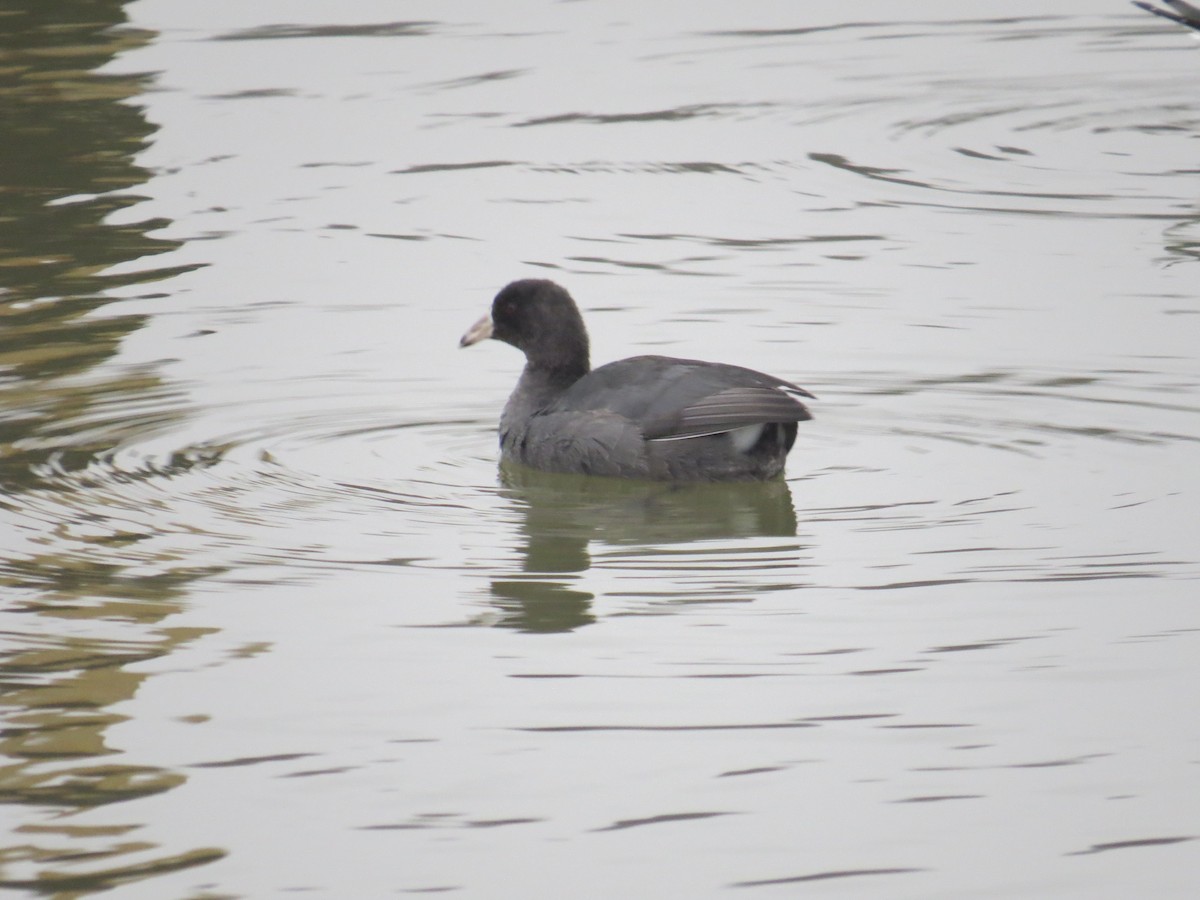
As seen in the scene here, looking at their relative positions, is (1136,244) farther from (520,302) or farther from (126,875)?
(126,875)

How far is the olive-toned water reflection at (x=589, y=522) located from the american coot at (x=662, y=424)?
9cm

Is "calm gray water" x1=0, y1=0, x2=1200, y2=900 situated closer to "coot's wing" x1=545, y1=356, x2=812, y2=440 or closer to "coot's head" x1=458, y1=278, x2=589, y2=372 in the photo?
"coot's wing" x1=545, y1=356, x2=812, y2=440

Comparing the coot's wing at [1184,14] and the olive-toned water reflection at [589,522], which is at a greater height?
the coot's wing at [1184,14]

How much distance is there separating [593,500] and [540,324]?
1408 mm

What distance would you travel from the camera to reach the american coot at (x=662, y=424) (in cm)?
916

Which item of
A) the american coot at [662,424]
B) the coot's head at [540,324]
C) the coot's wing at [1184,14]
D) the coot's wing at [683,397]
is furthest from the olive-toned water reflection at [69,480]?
the coot's wing at [1184,14]

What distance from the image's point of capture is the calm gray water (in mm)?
5594

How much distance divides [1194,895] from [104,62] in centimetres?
1671

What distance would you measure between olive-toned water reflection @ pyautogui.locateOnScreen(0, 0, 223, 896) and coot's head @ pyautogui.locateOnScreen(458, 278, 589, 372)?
1.75 m

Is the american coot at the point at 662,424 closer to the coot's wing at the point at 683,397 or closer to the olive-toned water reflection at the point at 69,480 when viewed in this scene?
the coot's wing at the point at 683,397

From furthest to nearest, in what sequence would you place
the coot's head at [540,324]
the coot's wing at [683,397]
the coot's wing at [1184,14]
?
the coot's head at [540,324] < the coot's wing at [1184,14] < the coot's wing at [683,397]

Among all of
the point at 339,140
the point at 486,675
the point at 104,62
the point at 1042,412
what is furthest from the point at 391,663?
the point at 104,62

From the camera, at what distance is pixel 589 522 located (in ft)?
29.2

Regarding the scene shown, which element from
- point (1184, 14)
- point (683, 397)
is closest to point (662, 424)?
point (683, 397)
